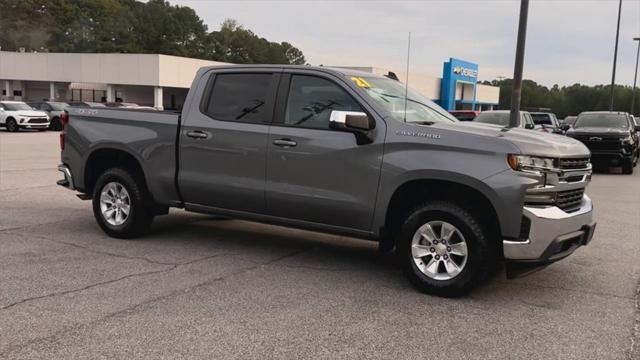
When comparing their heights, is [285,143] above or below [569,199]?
above

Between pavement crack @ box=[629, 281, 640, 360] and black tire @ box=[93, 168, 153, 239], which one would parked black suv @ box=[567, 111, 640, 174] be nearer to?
pavement crack @ box=[629, 281, 640, 360]

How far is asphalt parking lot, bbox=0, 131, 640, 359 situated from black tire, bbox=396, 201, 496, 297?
0.41 feet

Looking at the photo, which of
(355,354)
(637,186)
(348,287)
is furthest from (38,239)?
(637,186)

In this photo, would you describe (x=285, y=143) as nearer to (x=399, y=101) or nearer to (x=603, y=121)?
(x=399, y=101)

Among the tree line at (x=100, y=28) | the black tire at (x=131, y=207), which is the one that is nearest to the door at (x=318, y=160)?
the black tire at (x=131, y=207)

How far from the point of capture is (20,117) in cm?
2998

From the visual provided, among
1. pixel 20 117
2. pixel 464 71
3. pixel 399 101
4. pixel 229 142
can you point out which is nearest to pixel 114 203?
pixel 229 142

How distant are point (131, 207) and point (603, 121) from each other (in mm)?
16224

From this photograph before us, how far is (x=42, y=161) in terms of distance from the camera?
15719 mm

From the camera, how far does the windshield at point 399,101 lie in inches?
220

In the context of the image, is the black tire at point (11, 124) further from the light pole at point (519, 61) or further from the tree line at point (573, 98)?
the tree line at point (573, 98)

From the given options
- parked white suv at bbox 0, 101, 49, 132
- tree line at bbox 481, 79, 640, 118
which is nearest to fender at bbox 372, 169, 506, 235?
parked white suv at bbox 0, 101, 49, 132

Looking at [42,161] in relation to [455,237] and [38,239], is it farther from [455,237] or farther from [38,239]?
[455,237]

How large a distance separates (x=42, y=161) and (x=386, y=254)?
12.2 meters
